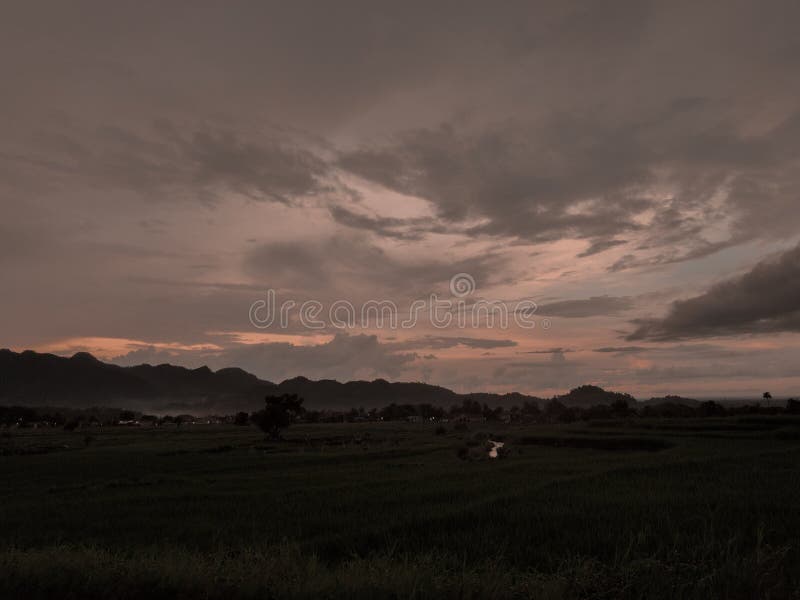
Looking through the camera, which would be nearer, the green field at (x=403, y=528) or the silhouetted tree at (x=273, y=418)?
the green field at (x=403, y=528)

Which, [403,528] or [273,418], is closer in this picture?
[403,528]

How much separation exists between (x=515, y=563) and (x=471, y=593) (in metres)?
5.20

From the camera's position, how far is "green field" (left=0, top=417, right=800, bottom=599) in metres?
10.3

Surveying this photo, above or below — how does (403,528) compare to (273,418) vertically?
below

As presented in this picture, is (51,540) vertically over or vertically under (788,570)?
under

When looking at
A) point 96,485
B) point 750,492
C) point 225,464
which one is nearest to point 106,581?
point 750,492

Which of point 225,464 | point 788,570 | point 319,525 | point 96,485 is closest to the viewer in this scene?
point 788,570

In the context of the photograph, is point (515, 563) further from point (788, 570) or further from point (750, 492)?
point (750, 492)

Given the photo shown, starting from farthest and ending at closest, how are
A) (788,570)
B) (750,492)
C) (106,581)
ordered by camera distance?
1. (750,492)
2. (788,570)
3. (106,581)

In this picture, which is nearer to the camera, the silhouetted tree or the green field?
the green field

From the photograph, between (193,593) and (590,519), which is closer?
(193,593)

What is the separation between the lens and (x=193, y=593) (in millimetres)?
9945

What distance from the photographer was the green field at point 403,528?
405 inches

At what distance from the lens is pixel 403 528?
18.2 m
